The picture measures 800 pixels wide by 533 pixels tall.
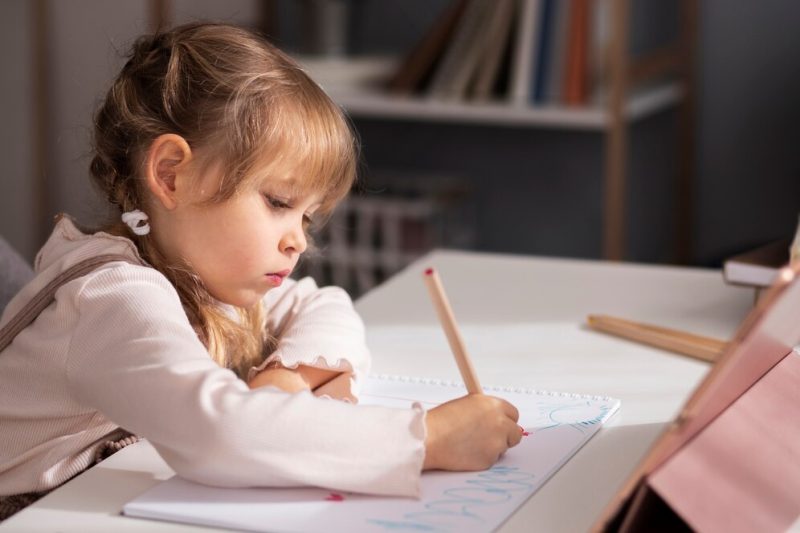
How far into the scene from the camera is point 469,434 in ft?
2.60

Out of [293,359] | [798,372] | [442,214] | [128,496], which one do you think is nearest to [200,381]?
[128,496]

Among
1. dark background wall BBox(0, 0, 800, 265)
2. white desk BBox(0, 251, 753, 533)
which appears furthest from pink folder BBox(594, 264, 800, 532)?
dark background wall BBox(0, 0, 800, 265)

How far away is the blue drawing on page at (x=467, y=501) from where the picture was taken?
2.33 feet

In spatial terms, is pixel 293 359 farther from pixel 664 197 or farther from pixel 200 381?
pixel 664 197

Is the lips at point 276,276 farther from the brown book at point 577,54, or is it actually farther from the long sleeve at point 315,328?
the brown book at point 577,54

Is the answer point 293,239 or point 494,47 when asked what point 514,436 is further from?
point 494,47

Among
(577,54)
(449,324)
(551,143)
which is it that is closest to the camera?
(449,324)

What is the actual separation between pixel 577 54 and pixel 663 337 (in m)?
1.35

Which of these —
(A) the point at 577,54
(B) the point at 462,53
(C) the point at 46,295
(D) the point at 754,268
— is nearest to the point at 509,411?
(C) the point at 46,295

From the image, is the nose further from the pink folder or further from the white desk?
the pink folder

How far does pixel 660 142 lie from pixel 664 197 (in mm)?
125

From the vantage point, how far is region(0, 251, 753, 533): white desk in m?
0.75

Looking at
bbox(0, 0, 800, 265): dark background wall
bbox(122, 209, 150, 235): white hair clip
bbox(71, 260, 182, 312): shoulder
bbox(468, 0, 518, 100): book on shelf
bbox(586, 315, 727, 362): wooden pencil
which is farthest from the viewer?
bbox(0, 0, 800, 265): dark background wall

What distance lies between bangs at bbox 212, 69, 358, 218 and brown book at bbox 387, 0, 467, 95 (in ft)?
5.27
